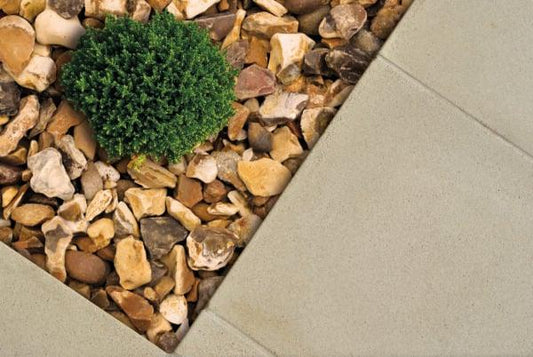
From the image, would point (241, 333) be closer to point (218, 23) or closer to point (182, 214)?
point (182, 214)

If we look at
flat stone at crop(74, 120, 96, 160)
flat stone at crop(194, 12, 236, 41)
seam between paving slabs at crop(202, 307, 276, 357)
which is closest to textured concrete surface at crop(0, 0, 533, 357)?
seam between paving slabs at crop(202, 307, 276, 357)

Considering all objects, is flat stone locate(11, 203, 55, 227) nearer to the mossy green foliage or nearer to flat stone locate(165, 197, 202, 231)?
the mossy green foliage

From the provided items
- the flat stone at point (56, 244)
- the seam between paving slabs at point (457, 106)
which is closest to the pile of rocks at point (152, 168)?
the flat stone at point (56, 244)

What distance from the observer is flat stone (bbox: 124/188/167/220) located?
2688 millimetres

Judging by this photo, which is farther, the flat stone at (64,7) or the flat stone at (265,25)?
the flat stone at (265,25)

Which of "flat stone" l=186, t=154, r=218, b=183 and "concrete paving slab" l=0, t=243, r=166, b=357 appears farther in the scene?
"flat stone" l=186, t=154, r=218, b=183

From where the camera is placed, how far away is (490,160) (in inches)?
109

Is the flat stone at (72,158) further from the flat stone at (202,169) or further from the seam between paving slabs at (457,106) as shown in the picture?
the seam between paving slabs at (457,106)

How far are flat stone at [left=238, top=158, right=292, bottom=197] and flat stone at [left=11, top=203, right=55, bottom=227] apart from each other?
74 centimetres

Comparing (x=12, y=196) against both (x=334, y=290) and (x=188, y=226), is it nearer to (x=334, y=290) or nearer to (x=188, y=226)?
(x=188, y=226)

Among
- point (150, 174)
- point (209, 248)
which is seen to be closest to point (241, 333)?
point (209, 248)

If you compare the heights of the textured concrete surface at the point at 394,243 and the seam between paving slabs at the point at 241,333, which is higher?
the textured concrete surface at the point at 394,243

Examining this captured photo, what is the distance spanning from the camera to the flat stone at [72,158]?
2.66 meters

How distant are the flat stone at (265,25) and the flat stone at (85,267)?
3.55ft
